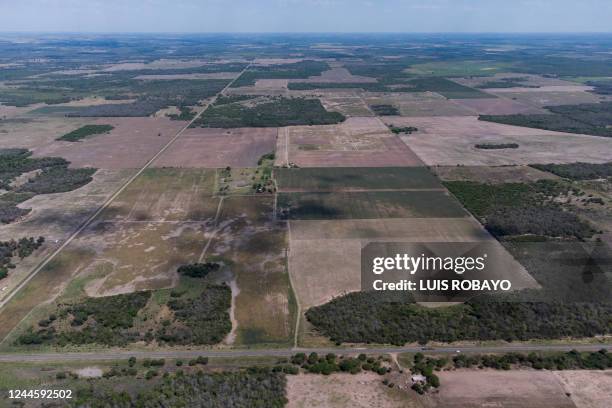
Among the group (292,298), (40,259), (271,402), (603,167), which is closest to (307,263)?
(292,298)

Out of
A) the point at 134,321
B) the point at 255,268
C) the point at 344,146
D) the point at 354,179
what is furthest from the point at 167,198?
the point at 344,146

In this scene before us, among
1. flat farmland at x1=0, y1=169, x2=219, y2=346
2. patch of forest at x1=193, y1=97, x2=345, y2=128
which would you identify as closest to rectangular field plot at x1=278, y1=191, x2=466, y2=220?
flat farmland at x1=0, y1=169, x2=219, y2=346

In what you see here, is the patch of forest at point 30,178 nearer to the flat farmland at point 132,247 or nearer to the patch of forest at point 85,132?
the flat farmland at point 132,247

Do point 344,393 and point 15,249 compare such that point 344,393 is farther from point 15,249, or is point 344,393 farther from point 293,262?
point 15,249

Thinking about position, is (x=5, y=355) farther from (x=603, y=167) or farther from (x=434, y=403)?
(x=603, y=167)

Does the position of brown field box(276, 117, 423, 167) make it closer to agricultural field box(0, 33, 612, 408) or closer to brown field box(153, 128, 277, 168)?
agricultural field box(0, 33, 612, 408)

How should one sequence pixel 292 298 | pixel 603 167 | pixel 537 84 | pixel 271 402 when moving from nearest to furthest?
pixel 271 402 < pixel 292 298 < pixel 603 167 < pixel 537 84
